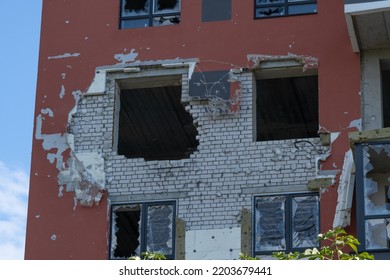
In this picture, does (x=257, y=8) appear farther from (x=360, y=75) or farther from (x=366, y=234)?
(x=366, y=234)

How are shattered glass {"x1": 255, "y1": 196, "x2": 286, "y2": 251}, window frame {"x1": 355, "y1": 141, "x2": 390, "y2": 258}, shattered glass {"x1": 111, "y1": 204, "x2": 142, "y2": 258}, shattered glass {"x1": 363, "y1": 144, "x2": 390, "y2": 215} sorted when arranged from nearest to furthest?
window frame {"x1": 355, "y1": 141, "x2": 390, "y2": 258} < shattered glass {"x1": 363, "y1": 144, "x2": 390, "y2": 215} < shattered glass {"x1": 255, "y1": 196, "x2": 286, "y2": 251} < shattered glass {"x1": 111, "y1": 204, "x2": 142, "y2": 258}

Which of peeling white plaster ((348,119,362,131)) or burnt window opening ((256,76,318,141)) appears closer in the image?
peeling white plaster ((348,119,362,131))

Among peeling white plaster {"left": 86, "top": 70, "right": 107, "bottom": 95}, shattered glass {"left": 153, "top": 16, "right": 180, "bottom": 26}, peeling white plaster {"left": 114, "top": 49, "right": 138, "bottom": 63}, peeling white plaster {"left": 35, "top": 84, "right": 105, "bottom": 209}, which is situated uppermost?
shattered glass {"left": 153, "top": 16, "right": 180, "bottom": 26}

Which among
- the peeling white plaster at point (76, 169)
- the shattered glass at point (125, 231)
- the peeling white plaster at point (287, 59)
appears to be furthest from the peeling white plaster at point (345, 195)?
the peeling white plaster at point (76, 169)

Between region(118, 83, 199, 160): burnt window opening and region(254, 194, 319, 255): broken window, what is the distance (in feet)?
15.2

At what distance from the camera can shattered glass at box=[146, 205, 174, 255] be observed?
25.2m

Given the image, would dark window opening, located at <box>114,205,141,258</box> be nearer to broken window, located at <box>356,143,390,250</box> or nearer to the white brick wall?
the white brick wall

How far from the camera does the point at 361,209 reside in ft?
75.7

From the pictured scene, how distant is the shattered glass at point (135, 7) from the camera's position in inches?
1062

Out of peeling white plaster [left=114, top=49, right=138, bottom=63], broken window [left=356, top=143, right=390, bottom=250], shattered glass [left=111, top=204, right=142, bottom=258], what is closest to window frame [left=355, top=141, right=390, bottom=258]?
broken window [left=356, top=143, right=390, bottom=250]

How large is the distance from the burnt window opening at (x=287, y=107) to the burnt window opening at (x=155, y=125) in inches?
70.3

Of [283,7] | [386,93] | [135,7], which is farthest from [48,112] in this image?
[386,93]

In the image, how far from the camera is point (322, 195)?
24516 mm

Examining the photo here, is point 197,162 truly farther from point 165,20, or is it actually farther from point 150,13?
point 150,13
